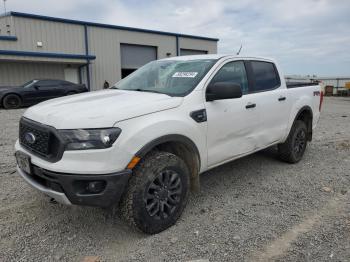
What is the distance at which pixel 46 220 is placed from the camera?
3.26 metres

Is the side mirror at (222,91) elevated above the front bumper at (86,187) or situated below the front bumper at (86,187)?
above

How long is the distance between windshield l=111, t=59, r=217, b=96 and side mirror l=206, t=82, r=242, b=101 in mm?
193

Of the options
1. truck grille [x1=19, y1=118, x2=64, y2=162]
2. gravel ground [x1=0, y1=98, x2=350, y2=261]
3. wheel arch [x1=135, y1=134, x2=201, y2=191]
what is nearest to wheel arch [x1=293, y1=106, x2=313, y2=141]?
gravel ground [x1=0, y1=98, x2=350, y2=261]

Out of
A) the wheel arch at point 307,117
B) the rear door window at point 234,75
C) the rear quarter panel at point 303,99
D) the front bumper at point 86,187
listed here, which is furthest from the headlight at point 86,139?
the wheel arch at point 307,117

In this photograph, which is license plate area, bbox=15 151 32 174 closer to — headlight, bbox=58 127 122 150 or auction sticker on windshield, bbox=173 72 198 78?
headlight, bbox=58 127 122 150

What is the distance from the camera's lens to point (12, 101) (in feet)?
41.5

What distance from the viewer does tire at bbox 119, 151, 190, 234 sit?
274 cm

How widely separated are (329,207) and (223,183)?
1.37 meters

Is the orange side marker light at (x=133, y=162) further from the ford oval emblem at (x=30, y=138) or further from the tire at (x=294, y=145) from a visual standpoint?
the tire at (x=294, y=145)

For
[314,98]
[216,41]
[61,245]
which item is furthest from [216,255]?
[216,41]

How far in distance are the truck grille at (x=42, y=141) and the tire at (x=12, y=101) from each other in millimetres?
10969

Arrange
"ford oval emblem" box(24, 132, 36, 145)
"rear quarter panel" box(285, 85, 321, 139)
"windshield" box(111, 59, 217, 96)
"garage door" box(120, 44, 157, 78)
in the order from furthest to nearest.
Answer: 1. "garage door" box(120, 44, 157, 78)
2. "rear quarter panel" box(285, 85, 321, 139)
3. "windshield" box(111, 59, 217, 96)
4. "ford oval emblem" box(24, 132, 36, 145)

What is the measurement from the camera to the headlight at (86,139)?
2496 mm

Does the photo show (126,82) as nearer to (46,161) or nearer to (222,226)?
(46,161)
